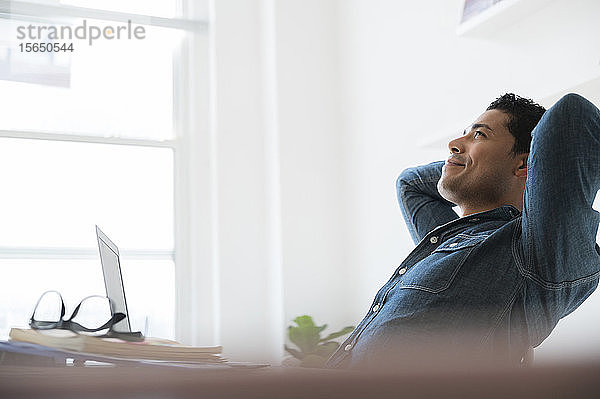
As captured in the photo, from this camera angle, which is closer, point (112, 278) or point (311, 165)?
point (112, 278)

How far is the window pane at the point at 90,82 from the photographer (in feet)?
12.0

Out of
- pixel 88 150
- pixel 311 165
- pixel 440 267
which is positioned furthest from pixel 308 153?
pixel 440 267

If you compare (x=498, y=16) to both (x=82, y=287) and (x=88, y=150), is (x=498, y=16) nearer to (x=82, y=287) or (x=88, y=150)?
(x=88, y=150)

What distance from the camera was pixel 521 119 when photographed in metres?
1.62

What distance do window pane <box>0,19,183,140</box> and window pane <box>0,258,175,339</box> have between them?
2.25ft

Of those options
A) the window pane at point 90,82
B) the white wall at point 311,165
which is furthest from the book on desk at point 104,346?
the window pane at point 90,82

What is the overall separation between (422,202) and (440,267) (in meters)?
0.59

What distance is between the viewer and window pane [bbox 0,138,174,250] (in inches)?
141

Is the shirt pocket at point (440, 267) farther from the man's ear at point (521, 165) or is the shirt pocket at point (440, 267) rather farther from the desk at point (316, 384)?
the desk at point (316, 384)

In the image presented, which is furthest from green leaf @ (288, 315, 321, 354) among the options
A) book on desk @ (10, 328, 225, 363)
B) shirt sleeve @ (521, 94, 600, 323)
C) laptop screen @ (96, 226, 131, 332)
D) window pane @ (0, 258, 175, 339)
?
book on desk @ (10, 328, 225, 363)

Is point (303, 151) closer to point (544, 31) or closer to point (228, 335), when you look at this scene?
point (228, 335)

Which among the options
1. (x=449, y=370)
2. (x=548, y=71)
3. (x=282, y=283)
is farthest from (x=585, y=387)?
(x=282, y=283)

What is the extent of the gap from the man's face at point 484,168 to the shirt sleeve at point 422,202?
0.57 feet

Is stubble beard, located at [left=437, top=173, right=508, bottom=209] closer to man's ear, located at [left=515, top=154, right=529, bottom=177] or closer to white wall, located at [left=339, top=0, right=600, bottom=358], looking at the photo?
man's ear, located at [left=515, top=154, right=529, bottom=177]
